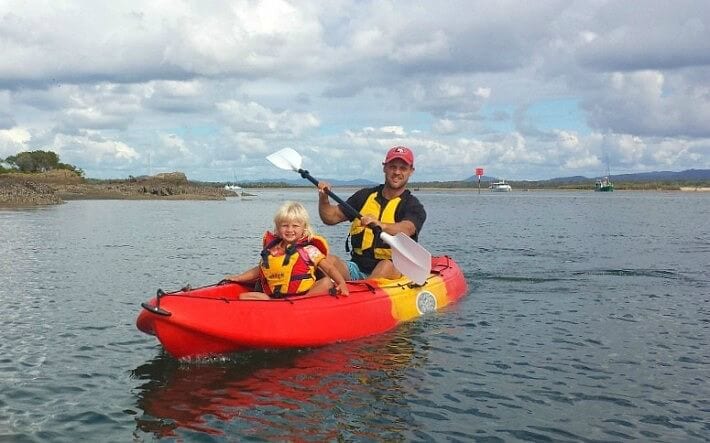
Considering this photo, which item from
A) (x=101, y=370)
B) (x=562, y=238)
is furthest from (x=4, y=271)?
(x=562, y=238)

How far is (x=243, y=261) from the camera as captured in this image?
59.2 ft

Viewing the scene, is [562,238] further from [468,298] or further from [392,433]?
[392,433]

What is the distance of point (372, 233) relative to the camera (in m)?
9.96

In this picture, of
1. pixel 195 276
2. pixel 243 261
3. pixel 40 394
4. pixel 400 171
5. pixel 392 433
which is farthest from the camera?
pixel 243 261

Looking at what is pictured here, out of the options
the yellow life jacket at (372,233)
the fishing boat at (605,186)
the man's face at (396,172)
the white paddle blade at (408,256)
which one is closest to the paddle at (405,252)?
the white paddle blade at (408,256)

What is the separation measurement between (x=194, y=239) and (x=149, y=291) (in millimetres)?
11757

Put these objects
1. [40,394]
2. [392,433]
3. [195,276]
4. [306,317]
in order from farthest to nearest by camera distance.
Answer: [195,276] < [306,317] < [40,394] < [392,433]

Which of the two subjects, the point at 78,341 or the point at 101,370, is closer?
the point at 101,370

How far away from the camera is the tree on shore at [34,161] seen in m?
83.4

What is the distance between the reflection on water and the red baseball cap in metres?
2.75

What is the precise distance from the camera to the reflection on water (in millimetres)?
5801

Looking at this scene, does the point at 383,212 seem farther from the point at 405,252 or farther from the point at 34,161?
the point at 34,161

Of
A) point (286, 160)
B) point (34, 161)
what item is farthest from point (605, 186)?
point (286, 160)

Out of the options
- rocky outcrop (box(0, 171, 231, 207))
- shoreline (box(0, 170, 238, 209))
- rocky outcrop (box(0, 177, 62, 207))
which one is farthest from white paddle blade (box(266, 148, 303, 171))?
rocky outcrop (box(0, 171, 231, 207))
